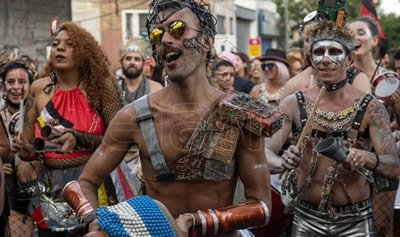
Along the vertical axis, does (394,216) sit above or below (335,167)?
below

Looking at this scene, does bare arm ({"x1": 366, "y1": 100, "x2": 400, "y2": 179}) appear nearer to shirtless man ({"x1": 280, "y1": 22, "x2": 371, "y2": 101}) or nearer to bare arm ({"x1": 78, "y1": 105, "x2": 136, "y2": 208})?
shirtless man ({"x1": 280, "y1": 22, "x2": 371, "y2": 101})

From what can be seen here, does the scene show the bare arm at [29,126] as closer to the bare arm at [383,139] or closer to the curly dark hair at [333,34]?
the curly dark hair at [333,34]

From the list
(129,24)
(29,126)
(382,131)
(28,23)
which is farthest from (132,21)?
Result: (382,131)

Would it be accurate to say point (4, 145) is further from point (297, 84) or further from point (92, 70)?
point (297, 84)

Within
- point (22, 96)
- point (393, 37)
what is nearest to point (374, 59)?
point (22, 96)

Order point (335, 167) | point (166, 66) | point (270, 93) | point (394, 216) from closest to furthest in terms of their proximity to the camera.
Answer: point (166, 66) < point (335, 167) < point (394, 216) < point (270, 93)

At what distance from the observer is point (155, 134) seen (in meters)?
3.35

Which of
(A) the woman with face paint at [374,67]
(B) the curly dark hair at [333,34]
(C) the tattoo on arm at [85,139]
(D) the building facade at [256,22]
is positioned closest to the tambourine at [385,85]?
(A) the woman with face paint at [374,67]

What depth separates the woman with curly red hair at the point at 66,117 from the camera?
5367 millimetres

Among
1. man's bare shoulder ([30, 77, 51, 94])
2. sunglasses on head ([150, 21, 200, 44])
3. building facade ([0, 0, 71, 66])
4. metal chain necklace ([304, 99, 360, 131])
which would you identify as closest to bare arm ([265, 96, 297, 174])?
metal chain necklace ([304, 99, 360, 131])

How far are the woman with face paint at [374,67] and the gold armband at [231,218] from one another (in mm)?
2561

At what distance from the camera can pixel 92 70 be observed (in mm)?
5645

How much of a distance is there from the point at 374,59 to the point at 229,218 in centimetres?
489

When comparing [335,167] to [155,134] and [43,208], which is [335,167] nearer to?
[155,134]
